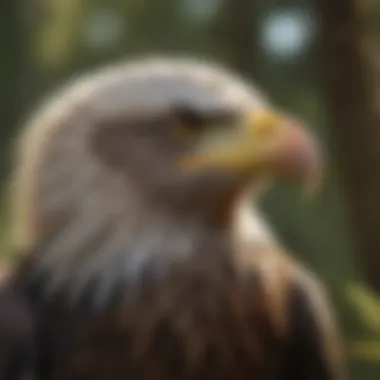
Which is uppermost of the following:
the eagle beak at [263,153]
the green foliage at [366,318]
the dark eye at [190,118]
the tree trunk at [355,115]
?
the tree trunk at [355,115]

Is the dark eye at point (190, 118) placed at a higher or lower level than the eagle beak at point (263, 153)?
higher

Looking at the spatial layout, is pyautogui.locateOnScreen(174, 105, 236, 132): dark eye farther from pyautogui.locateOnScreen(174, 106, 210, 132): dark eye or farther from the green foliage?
the green foliage

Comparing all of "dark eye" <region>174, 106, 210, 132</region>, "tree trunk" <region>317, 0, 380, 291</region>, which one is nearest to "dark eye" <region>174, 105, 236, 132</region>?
"dark eye" <region>174, 106, 210, 132</region>

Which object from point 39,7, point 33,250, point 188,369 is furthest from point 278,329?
point 39,7

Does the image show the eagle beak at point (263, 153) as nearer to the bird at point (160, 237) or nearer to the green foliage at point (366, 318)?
the bird at point (160, 237)

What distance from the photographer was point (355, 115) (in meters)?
0.98

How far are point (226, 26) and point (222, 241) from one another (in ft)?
0.66

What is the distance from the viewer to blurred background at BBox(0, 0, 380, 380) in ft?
3.17

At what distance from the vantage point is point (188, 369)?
0.92 meters

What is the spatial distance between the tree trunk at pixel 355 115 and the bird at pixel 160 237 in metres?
0.04

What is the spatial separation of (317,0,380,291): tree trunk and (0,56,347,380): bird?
0.04 metres

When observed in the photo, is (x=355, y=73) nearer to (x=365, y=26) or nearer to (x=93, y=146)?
(x=365, y=26)

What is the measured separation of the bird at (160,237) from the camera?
2.99ft

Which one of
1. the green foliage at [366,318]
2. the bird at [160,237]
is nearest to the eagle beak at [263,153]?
the bird at [160,237]
